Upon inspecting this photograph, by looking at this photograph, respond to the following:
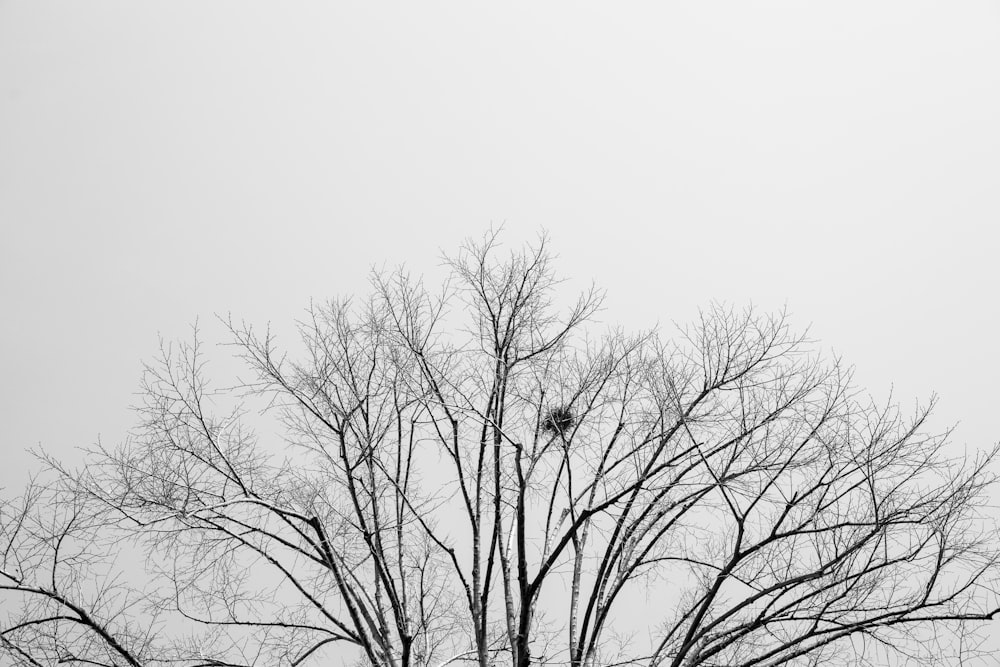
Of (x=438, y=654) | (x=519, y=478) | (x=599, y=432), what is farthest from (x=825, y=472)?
(x=438, y=654)

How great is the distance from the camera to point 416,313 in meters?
7.48

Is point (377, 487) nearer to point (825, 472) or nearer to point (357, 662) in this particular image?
point (357, 662)

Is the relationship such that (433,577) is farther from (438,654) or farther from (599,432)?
(599,432)

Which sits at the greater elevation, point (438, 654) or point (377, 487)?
point (377, 487)

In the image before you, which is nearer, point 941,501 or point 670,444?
point 941,501

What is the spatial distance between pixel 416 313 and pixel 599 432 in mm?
2056

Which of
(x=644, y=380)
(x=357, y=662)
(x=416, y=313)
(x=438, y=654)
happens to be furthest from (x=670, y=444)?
(x=357, y=662)

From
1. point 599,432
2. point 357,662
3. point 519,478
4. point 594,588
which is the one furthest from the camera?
point 357,662

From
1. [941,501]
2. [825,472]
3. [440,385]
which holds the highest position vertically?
[440,385]

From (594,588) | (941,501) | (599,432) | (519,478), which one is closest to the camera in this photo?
(941,501)

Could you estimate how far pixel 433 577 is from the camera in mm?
8086

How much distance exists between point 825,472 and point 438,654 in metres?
4.65

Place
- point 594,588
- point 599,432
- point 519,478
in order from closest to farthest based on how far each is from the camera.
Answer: point 519,478
point 594,588
point 599,432

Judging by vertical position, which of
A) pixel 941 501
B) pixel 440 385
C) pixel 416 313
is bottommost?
pixel 941 501
